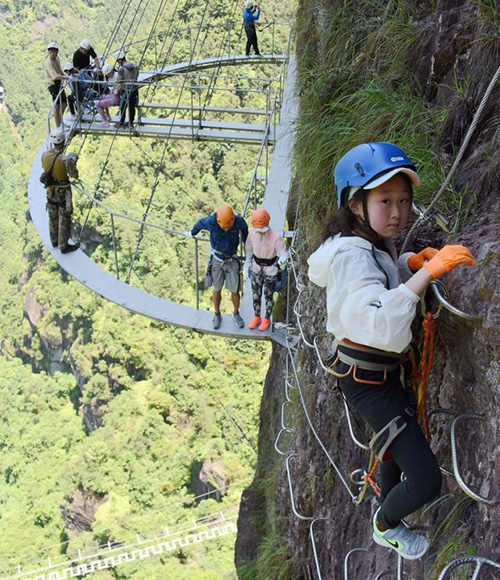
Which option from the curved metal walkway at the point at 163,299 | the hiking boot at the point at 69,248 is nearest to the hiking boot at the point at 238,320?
the curved metal walkway at the point at 163,299

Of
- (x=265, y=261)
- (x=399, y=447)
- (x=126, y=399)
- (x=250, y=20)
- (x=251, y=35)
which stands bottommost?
(x=126, y=399)

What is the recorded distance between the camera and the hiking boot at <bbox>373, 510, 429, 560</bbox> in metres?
1.58

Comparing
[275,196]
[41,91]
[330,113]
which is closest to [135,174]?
[275,196]

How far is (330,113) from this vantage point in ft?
10.0

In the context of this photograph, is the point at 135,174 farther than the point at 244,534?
Yes

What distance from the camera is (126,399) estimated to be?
33.5 m

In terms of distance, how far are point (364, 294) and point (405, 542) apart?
73cm

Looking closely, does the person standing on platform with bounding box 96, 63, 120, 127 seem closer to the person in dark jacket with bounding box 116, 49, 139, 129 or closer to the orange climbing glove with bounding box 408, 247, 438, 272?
the person in dark jacket with bounding box 116, 49, 139, 129

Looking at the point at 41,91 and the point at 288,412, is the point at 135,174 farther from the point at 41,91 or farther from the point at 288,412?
the point at 41,91

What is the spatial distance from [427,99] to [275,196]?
12.0 feet

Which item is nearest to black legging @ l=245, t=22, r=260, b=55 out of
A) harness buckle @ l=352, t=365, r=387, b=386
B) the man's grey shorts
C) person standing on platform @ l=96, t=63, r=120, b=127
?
person standing on platform @ l=96, t=63, r=120, b=127

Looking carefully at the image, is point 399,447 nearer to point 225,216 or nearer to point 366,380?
point 366,380

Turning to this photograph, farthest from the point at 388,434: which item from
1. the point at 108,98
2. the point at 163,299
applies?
the point at 108,98

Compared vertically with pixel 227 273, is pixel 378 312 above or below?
above
